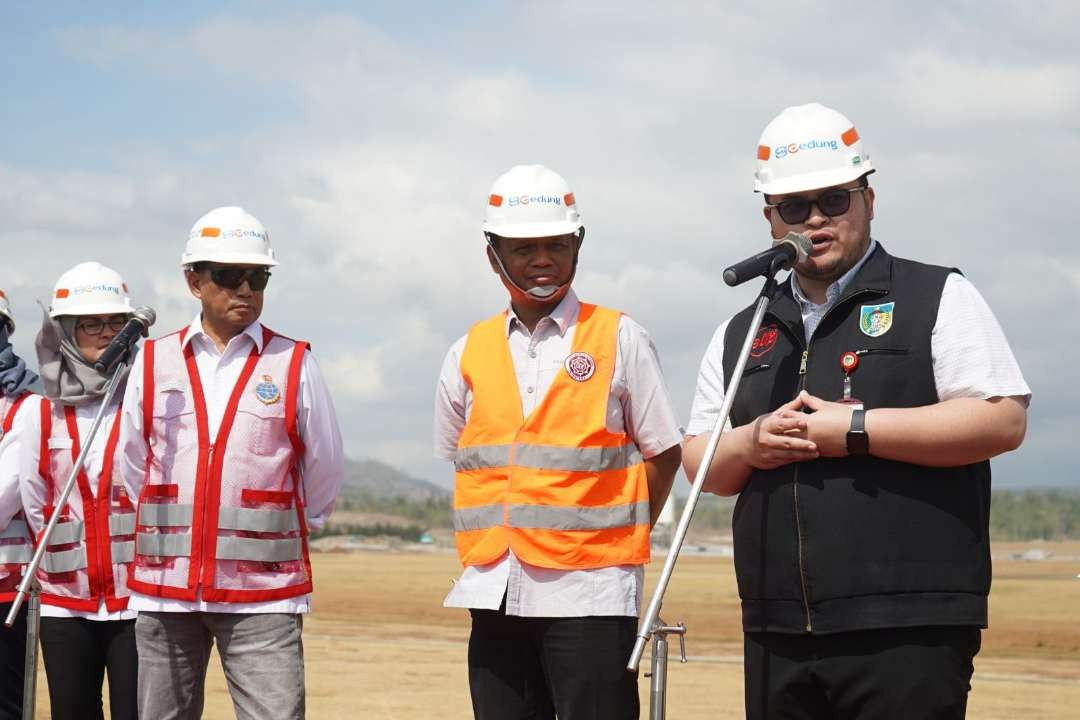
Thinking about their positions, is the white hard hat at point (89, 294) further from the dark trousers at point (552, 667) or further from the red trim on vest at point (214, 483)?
the dark trousers at point (552, 667)

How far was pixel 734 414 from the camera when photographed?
189 inches

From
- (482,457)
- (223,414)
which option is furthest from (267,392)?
(482,457)

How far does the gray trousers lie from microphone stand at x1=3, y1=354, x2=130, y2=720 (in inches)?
34.9

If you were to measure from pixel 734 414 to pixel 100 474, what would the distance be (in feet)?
11.3

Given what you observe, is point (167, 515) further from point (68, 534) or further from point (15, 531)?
point (15, 531)

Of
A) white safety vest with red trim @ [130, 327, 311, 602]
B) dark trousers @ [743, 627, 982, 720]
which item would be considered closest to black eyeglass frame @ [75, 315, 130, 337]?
white safety vest with red trim @ [130, 327, 311, 602]

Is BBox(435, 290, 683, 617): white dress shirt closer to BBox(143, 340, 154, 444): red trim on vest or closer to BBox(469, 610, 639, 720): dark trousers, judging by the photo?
BBox(469, 610, 639, 720): dark trousers

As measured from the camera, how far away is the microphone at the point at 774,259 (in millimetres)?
4445

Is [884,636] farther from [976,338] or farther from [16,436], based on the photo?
[16,436]

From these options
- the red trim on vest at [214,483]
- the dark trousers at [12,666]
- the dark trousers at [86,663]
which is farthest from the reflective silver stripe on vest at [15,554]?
the red trim on vest at [214,483]

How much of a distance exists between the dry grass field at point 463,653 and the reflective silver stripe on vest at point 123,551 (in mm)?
4916

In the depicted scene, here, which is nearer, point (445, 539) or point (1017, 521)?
point (445, 539)

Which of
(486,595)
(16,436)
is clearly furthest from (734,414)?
(16,436)

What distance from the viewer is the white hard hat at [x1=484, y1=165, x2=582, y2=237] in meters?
5.86
